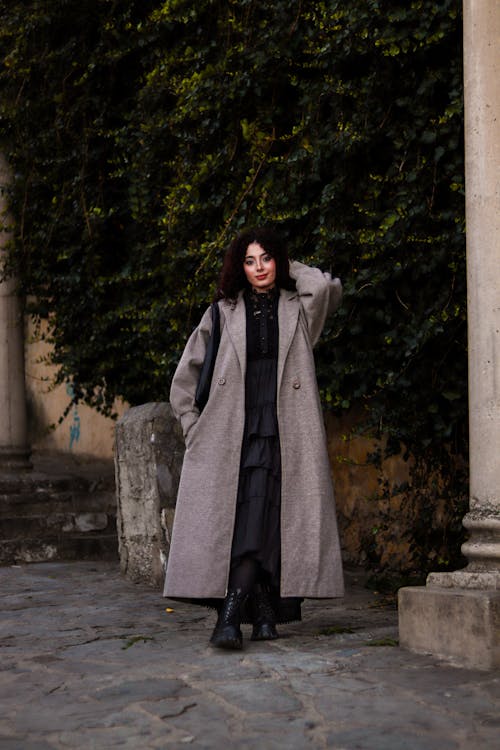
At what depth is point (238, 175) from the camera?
647cm

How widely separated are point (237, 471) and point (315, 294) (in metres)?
0.79

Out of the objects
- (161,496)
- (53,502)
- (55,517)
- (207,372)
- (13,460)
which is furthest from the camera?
(13,460)

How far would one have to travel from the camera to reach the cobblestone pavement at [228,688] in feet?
9.89

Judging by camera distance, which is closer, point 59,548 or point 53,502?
point 59,548

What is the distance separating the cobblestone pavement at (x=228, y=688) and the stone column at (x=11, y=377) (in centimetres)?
359

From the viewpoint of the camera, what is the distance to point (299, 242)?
19.8 feet

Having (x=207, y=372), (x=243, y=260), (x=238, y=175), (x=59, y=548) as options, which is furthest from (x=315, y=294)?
(x=59, y=548)

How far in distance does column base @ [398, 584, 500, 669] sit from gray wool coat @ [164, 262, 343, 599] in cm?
42

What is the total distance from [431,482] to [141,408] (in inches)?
71.1

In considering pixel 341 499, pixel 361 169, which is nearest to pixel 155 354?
pixel 341 499

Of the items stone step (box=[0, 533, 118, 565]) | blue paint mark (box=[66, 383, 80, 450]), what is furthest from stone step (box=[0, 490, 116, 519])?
blue paint mark (box=[66, 383, 80, 450])

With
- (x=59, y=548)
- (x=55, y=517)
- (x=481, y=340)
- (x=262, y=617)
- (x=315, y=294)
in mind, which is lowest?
(x=59, y=548)

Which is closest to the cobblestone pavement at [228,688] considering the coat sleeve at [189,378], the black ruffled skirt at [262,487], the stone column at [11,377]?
the black ruffled skirt at [262,487]

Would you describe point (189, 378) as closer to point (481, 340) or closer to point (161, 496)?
point (481, 340)
